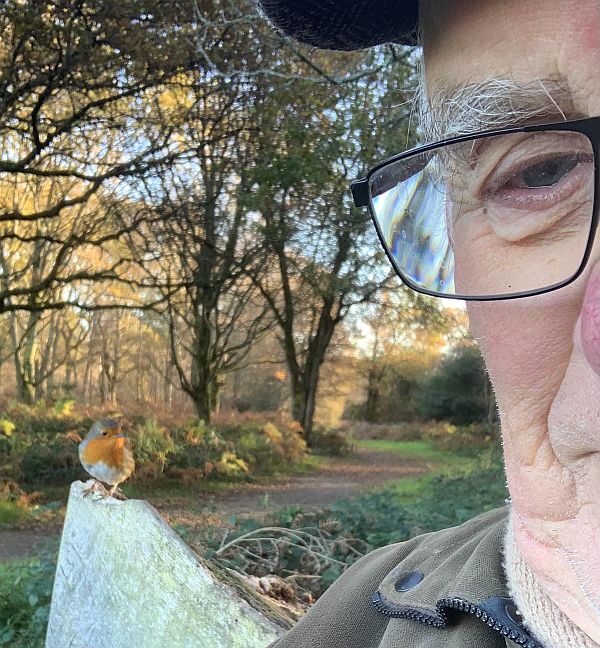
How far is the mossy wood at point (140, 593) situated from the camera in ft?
5.85

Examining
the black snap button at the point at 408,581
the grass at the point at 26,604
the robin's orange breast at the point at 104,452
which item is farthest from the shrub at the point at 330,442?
the black snap button at the point at 408,581

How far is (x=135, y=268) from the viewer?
11.0 m

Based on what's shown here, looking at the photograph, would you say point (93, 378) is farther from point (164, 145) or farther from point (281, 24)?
point (281, 24)

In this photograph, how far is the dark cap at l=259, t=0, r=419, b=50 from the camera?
893mm

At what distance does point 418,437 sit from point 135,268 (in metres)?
10.0

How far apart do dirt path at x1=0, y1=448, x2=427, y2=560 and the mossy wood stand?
4294 millimetres

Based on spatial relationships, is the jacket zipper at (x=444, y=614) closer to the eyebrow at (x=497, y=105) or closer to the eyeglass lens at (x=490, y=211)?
the eyeglass lens at (x=490, y=211)

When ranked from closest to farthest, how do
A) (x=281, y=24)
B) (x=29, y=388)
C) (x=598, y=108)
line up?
A: (x=598, y=108) < (x=281, y=24) < (x=29, y=388)

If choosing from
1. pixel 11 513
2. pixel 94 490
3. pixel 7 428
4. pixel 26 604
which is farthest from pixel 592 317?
pixel 7 428

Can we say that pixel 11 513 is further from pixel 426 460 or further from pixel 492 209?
pixel 426 460

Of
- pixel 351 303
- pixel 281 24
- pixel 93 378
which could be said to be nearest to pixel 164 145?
pixel 351 303

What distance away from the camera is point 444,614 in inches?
34.1

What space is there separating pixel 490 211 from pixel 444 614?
55cm

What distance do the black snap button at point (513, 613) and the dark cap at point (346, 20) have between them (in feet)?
2.66
